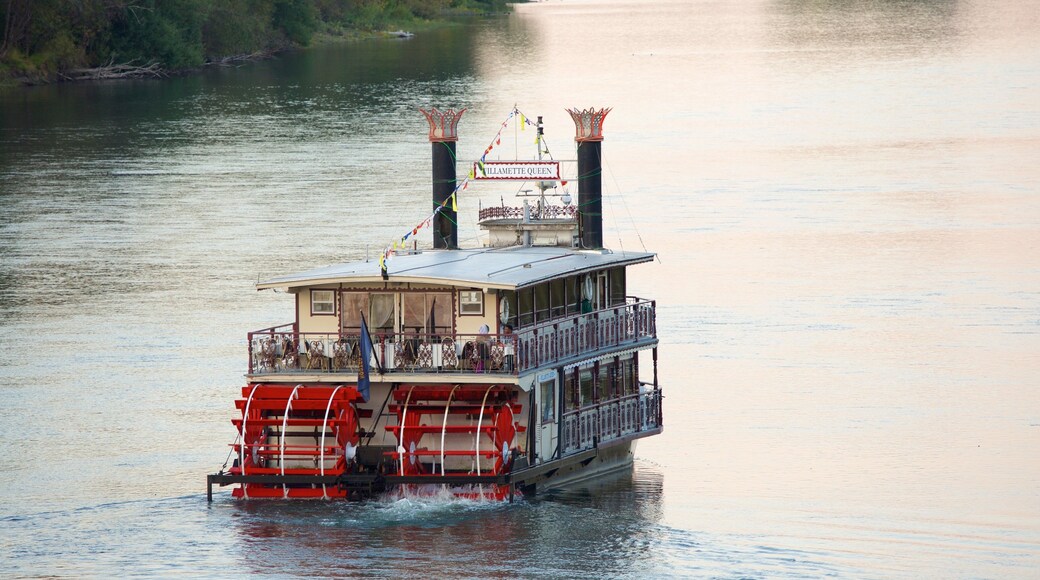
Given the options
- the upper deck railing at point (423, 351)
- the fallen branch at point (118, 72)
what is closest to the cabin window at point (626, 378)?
the upper deck railing at point (423, 351)

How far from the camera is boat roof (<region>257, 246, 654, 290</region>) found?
127ft

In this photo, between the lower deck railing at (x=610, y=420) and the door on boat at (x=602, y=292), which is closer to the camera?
the lower deck railing at (x=610, y=420)

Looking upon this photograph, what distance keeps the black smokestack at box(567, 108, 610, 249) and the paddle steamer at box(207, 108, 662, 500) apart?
10.8 feet

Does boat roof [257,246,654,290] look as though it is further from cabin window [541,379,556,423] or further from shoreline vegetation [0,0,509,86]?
shoreline vegetation [0,0,509,86]

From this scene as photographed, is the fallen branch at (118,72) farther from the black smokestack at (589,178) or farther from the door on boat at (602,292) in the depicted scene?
the door on boat at (602,292)

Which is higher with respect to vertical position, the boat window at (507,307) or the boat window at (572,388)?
the boat window at (507,307)

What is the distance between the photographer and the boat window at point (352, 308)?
129 feet

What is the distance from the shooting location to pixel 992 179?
89.1 m

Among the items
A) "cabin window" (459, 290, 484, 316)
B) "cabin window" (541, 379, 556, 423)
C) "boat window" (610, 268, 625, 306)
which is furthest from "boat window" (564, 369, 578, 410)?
"boat window" (610, 268, 625, 306)

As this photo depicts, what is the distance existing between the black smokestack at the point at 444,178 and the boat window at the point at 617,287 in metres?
3.72

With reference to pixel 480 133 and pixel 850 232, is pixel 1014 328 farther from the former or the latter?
pixel 480 133

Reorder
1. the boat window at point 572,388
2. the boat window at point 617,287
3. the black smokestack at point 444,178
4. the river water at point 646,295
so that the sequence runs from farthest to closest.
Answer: the black smokestack at point 444,178
the boat window at point 617,287
the boat window at point 572,388
the river water at point 646,295

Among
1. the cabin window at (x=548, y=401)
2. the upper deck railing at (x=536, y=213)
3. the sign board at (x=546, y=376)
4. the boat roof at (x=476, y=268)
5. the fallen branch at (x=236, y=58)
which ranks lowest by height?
the cabin window at (x=548, y=401)

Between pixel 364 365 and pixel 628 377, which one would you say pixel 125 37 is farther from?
pixel 364 365
